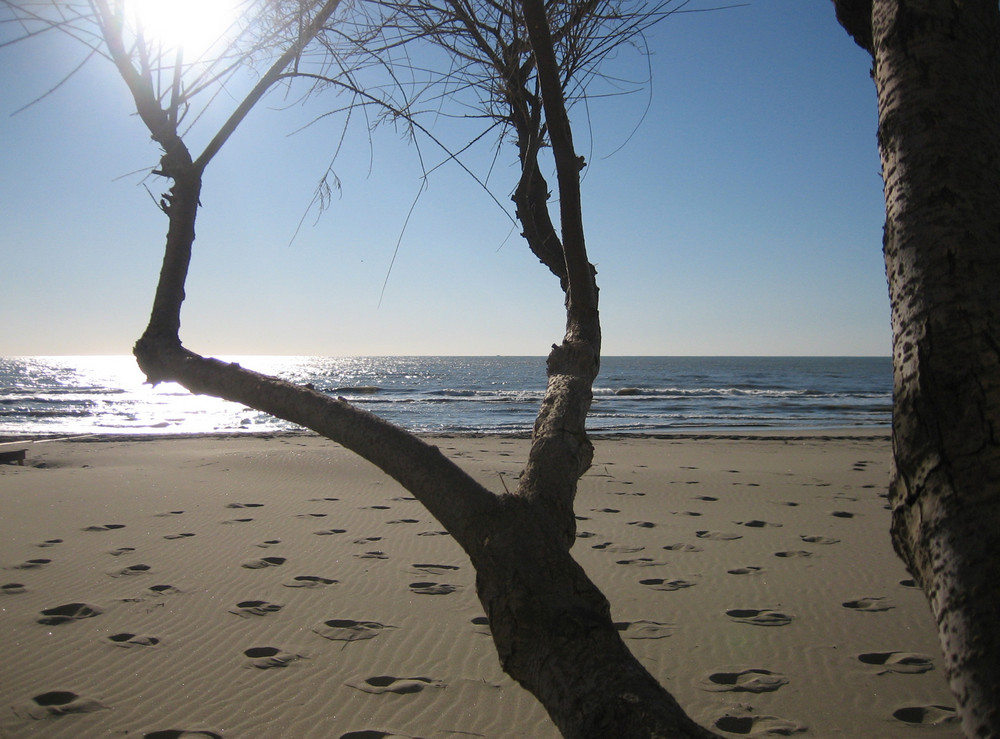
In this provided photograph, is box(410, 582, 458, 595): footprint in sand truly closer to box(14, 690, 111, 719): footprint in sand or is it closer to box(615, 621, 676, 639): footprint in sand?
box(615, 621, 676, 639): footprint in sand

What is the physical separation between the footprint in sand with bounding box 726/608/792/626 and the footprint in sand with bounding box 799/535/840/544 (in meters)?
2.07

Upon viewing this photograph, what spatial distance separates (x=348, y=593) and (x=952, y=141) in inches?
177

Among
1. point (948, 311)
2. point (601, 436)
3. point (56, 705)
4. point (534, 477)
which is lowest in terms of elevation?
point (601, 436)

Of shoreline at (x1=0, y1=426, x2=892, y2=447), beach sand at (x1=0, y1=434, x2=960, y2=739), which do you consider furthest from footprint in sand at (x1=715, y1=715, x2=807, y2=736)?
shoreline at (x1=0, y1=426, x2=892, y2=447)

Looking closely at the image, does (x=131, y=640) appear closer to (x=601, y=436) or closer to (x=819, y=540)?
(x=819, y=540)

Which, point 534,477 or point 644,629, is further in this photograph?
point 644,629

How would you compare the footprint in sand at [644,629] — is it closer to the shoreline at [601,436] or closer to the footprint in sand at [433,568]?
the footprint in sand at [433,568]

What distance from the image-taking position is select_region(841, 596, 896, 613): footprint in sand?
4.50 m

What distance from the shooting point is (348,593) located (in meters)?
4.79

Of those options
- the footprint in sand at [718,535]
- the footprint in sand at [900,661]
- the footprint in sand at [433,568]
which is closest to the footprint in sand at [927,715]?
the footprint in sand at [900,661]

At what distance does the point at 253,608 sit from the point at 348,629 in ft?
2.48

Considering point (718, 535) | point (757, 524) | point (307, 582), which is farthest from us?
point (757, 524)

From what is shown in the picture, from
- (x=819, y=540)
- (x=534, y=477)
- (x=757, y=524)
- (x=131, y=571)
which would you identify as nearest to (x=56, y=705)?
(x=131, y=571)

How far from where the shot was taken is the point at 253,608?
4.49 meters
